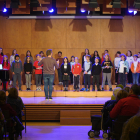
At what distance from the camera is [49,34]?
10422 mm

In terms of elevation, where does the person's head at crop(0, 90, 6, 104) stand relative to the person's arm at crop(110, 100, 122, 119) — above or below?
above

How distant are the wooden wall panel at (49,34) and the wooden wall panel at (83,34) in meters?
0.36

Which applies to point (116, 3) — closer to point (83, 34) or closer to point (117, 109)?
point (83, 34)

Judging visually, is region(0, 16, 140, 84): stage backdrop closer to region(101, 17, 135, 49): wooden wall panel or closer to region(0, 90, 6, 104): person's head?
region(101, 17, 135, 49): wooden wall panel

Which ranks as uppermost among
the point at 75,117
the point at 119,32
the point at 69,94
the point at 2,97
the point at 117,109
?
the point at 119,32

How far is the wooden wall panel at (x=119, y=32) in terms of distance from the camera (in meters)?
10.4

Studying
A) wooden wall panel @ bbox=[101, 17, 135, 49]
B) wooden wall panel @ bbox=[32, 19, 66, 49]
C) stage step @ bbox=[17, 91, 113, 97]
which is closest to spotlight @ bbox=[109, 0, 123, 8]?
wooden wall panel @ bbox=[101, 17, 135, 49]

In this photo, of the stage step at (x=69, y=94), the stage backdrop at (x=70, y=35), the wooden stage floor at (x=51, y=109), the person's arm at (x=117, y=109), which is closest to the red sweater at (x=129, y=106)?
the person's arm at (x=117, y=109)

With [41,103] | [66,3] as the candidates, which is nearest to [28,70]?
[41,103]

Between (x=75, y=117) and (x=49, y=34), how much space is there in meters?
5.82

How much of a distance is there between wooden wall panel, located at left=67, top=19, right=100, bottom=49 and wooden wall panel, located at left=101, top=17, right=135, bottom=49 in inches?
18.2

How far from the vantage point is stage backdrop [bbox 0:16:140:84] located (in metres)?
10.4

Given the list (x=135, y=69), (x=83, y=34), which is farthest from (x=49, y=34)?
(x=135, y=69)

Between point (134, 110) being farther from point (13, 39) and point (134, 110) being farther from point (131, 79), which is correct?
point (13, 39)
